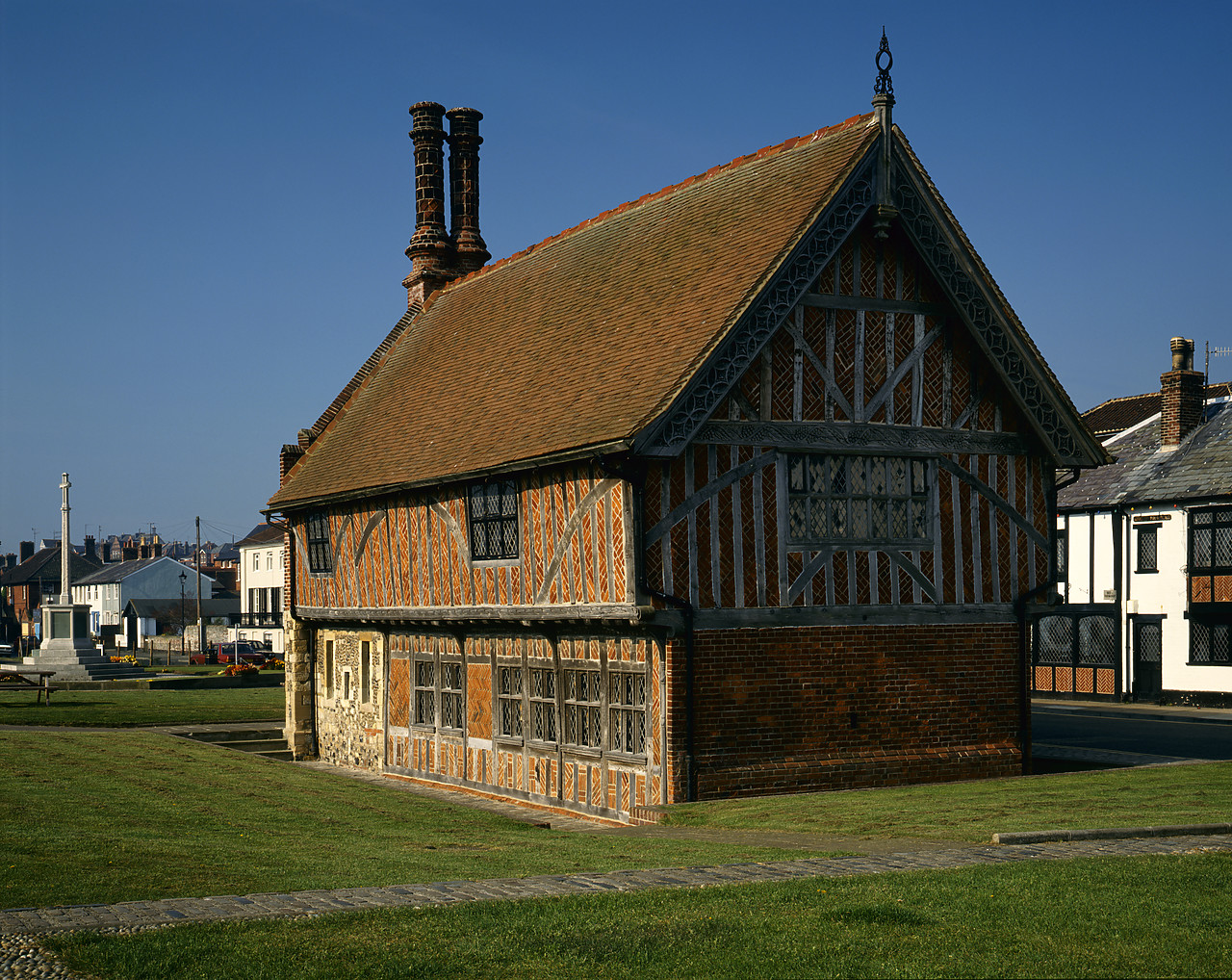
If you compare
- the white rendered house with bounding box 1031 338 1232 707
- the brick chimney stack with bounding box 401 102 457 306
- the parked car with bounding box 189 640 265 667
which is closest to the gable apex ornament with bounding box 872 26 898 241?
the brick chimney stack with bounding box 401 102 457 306

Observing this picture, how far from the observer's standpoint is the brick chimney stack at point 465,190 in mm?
30547

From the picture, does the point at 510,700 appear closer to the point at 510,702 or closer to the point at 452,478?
the point at 510,702

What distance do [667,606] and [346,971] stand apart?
30.9ft

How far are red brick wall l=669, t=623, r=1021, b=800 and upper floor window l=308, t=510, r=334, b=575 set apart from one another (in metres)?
11.0

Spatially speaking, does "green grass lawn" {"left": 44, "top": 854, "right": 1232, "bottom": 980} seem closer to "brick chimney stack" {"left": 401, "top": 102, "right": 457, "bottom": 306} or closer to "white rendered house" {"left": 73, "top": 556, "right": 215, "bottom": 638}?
"brick chimney stack" {"left": 401, "top": 102, "right": 457, "bottom": 306}

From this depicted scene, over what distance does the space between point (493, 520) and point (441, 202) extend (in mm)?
12573

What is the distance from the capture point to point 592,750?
18.3 metres

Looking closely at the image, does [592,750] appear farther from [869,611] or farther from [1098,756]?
[1098,756]

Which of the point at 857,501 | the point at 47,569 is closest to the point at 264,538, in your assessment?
the point at 47,569

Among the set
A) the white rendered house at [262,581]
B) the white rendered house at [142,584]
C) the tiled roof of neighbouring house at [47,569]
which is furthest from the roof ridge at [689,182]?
the tiled roof of neighbouring house at [47,569]

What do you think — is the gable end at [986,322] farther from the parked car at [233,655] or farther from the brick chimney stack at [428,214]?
the parked car at [233,655]

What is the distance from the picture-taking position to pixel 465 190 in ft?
101

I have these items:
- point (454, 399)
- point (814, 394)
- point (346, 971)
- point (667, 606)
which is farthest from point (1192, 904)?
point (454, 399)

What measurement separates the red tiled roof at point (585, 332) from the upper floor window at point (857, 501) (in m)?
2.45
